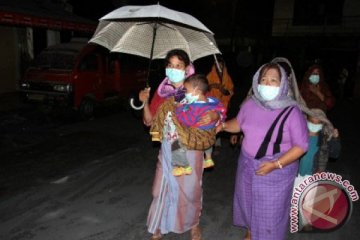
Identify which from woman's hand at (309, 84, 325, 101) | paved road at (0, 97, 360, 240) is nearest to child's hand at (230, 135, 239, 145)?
paved road at (0, 97, 360, 240)

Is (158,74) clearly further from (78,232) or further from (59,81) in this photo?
(78,232)

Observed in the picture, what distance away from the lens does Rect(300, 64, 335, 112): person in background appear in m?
4.93

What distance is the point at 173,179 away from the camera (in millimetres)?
3279

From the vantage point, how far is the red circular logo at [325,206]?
11.7 ft

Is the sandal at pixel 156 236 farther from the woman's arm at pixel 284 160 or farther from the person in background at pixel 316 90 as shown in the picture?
the person in background at pixel 316 90

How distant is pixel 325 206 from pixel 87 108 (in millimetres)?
7839

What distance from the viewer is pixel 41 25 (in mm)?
11758

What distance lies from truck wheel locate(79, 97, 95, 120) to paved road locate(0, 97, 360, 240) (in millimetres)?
1272

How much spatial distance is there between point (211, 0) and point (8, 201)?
24.9m

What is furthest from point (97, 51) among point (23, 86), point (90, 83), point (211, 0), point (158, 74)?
point (211, 0)

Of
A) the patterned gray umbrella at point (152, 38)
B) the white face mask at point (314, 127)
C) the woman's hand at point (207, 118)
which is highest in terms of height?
the patterned gray umbrella at point (152, 38)

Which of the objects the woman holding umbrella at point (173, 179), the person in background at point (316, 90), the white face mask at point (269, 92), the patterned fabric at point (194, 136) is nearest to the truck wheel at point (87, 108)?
the person in background at point (316, 90)

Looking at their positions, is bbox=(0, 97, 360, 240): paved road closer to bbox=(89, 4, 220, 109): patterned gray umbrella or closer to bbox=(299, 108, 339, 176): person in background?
bbox=(299, 108, 339, 176): person in background

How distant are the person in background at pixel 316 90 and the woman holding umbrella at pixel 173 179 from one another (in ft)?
7.81
